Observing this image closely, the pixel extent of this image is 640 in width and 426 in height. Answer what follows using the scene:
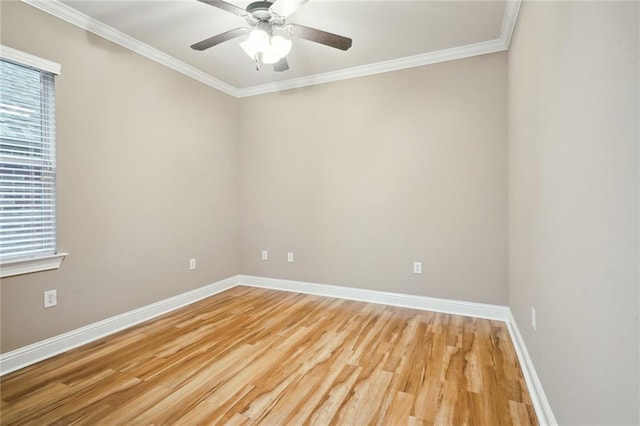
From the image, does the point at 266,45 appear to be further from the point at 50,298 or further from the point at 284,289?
the point at 284,289

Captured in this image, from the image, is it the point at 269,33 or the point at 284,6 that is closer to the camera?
the point at 284,6

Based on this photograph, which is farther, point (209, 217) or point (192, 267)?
point (209, 217)

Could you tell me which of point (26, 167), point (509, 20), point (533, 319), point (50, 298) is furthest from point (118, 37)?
point (533, 319)

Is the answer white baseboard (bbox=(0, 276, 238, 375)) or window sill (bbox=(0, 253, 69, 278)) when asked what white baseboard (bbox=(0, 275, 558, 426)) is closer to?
white baseboard (bbox=(0, 276, 238, 375))

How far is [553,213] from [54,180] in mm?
3261

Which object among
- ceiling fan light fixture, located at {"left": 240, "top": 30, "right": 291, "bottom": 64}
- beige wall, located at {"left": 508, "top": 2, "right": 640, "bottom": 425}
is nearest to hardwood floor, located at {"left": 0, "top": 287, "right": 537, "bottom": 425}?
beige wall, located at {"left": 508, "top": 2, "right": 640, "bottom": 425}

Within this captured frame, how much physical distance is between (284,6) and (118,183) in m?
2.10

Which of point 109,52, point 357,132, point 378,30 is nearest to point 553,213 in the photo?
point 378,30

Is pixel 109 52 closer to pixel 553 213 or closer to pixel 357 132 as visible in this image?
pixel 357 132

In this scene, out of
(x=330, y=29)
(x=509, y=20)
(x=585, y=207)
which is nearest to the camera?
(x=585, y=207)

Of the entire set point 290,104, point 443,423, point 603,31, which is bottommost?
point 443,423

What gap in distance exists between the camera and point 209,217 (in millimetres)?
3768

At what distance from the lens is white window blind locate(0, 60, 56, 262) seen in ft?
6.81

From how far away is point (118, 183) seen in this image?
2.75 m
